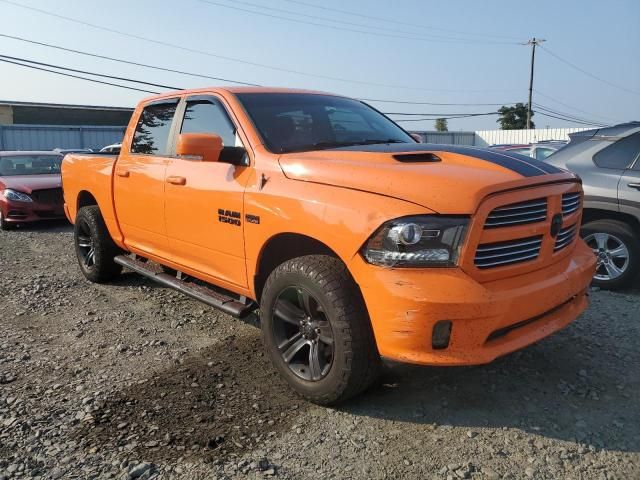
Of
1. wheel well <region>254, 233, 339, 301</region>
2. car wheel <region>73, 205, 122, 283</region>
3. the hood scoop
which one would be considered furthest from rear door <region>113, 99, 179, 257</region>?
the hood scoop

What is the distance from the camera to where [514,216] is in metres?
2.95

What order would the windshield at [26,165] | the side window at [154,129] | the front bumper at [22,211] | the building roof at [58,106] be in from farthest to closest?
the building roof at [58,106] → the windshield at [26,165] → the front bumper at [22,211] → the side window at [154,129]

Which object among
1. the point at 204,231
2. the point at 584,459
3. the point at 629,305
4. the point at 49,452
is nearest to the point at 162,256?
the point at 204,231

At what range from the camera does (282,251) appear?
362 centimetres

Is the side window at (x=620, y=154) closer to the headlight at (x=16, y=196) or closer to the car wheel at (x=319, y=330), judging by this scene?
the car wheel at (x=319, y=330)

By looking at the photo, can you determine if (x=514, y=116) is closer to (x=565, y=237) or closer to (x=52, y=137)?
(x=52, y=137)

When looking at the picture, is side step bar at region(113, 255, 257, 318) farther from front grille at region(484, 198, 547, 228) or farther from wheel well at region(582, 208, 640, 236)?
wheel well at region(582, 208, 640, 236)

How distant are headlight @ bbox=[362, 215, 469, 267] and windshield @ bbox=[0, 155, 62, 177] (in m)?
10.7

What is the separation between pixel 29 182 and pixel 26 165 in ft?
4.27

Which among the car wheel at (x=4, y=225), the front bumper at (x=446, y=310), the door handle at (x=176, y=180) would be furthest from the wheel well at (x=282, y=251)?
the car wheel at (x=4, y=225)

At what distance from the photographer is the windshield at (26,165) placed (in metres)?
11.3

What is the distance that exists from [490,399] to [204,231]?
2.25m

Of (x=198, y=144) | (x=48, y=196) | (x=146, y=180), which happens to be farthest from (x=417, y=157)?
(x=48, y=196)

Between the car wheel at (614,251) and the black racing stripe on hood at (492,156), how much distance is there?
2.48m
